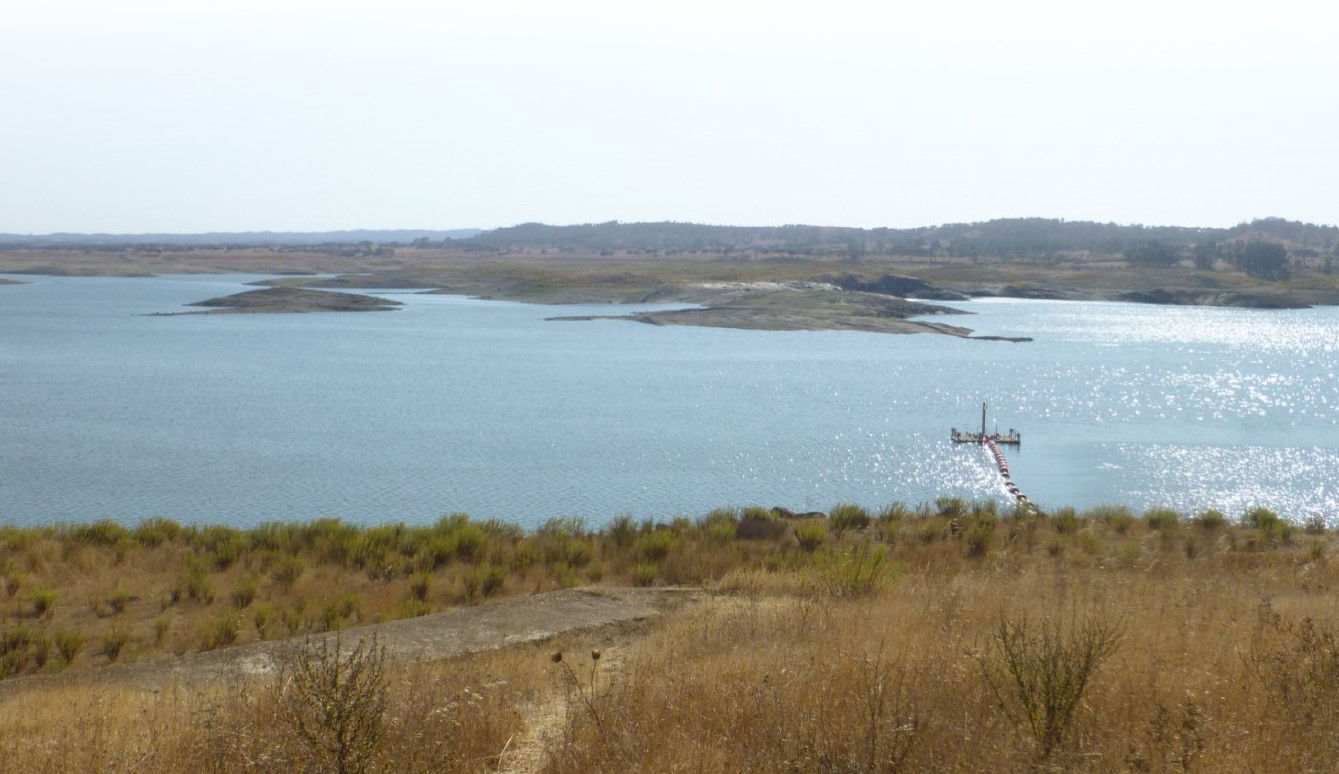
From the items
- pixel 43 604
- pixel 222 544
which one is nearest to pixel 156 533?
pixel 222 544

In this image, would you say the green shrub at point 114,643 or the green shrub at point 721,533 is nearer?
the green shrub at point 114,643

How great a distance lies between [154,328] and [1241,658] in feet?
217

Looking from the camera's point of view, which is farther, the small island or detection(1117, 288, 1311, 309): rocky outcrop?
detection(1117, 288, 1311, 309): rocky outcrop

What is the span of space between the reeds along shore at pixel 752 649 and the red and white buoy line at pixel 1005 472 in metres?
7.91

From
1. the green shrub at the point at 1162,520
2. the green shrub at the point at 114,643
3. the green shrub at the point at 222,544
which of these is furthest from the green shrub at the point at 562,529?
the green shrub at the point at 1162,520

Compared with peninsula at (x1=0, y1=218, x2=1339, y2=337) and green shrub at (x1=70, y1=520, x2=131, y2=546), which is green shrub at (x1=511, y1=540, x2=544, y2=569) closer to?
green shrub at (x1=70, y1=520, x2=131, y2=546)

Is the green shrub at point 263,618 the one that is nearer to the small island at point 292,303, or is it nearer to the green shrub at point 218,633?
the green shrub at point 218,633

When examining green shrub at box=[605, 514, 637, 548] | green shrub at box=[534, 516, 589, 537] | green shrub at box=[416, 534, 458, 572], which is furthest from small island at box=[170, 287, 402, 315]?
green shrub at box=[416, 534, 458, 572]

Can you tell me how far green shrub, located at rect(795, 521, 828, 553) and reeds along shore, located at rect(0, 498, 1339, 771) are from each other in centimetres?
5

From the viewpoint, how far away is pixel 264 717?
575cm

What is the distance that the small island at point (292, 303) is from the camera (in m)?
78.1

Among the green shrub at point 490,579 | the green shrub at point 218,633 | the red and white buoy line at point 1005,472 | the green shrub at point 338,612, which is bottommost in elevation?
the red and white buoy line at point 1005,472

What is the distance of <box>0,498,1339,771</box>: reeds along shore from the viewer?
497 centimetres

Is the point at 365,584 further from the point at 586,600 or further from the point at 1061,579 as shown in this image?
the point at 1061,579
